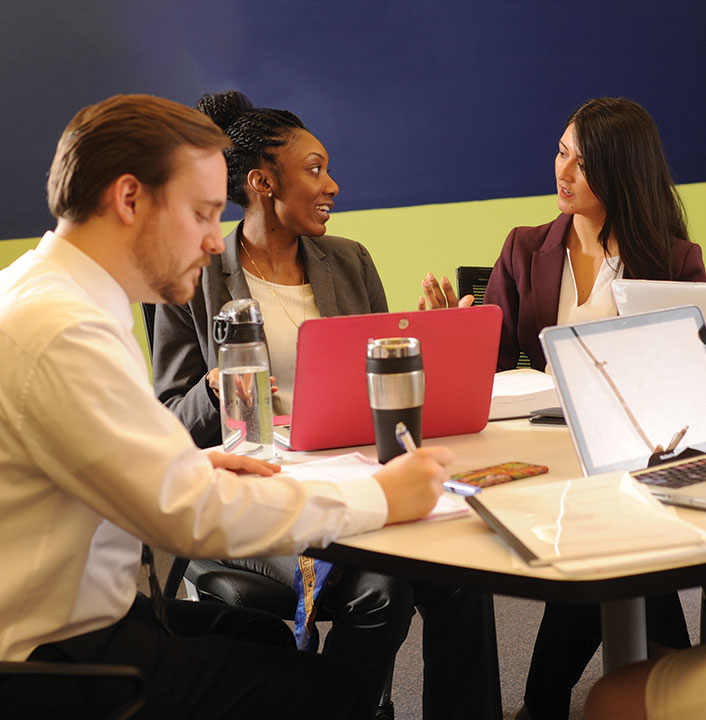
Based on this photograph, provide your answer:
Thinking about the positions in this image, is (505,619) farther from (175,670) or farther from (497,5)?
(497,5)

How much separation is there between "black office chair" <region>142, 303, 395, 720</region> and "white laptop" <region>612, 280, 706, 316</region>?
0.81 metres

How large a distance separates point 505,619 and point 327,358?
1584 mm

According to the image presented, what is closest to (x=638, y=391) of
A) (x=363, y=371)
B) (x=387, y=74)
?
(x=363, y=371)

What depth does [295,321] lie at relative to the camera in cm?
232

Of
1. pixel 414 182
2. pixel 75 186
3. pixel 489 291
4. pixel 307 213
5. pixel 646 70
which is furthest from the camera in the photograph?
pixel 414 182

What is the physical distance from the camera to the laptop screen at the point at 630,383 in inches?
53.2

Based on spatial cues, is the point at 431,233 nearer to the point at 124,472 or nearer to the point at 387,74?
the point at 387,74

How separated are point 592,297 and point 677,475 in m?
1.18

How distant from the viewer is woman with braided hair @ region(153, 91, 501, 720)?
5.46 feet

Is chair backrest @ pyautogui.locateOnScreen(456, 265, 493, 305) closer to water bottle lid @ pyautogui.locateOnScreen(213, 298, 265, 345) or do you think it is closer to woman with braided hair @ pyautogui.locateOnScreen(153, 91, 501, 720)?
woman with braided hair @ pyautogui.locateOnScreen(153, 91, 501, 720)

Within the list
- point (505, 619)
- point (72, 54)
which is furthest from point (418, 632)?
point (72, 54)

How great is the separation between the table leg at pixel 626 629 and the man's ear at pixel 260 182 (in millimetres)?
1339

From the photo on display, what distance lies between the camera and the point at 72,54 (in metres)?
3.94

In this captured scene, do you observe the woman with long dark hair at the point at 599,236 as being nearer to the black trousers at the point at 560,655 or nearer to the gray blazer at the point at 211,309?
the gray blazer at the point at 211,309
